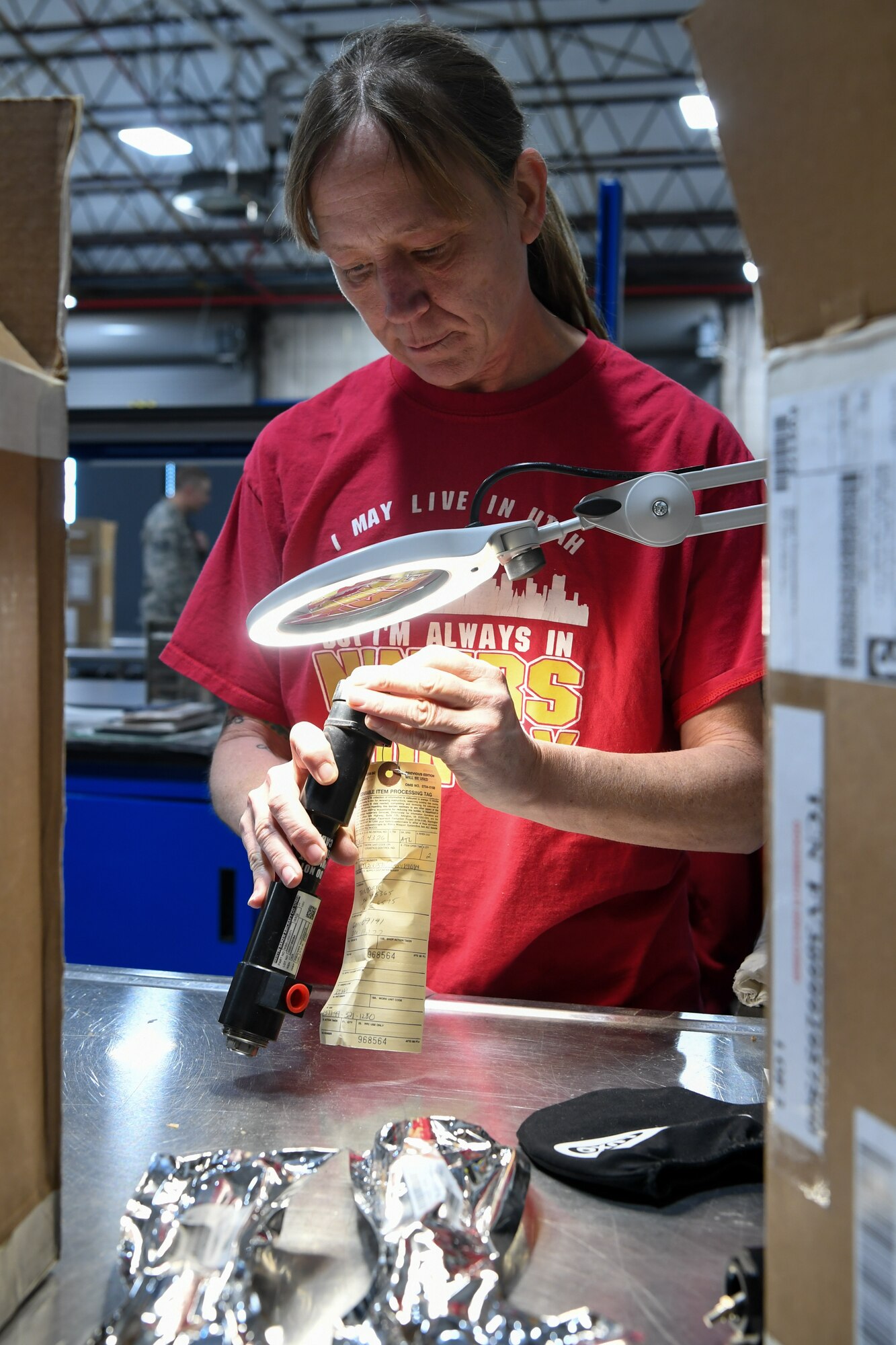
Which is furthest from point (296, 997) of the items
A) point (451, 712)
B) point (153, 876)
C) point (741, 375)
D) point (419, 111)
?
point (741, 375)

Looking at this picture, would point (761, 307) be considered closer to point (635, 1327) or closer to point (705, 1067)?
point (635, 1327)

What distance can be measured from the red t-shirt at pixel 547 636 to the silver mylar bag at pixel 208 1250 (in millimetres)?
502

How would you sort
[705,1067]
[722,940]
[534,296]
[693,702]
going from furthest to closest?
1. [722,940]
2. [534,296]
3. [693,702]
4. [705,1067]

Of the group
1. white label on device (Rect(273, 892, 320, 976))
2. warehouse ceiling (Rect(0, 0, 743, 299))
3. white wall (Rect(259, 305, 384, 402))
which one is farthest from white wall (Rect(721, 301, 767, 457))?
white label on device (Rect(273, 892, 320, 976))

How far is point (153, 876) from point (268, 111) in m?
6.67

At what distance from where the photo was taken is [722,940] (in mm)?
1478

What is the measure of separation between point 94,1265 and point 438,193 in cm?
90

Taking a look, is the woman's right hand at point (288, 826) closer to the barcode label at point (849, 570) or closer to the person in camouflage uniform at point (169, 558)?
the barcode label at point (849, 570)

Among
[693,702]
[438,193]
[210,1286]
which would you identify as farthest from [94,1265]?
[438,193]

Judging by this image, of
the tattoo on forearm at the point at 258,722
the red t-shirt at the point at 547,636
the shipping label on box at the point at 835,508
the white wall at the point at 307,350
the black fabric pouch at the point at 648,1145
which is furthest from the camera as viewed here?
the white wall at the point at 307,350

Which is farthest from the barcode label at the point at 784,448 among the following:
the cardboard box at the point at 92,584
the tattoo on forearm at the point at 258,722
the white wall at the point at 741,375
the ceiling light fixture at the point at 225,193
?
the white wall at the point at 741,375

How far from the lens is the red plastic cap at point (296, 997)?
0.86m

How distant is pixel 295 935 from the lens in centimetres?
87

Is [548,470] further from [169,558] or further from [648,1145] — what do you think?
[169,558]
